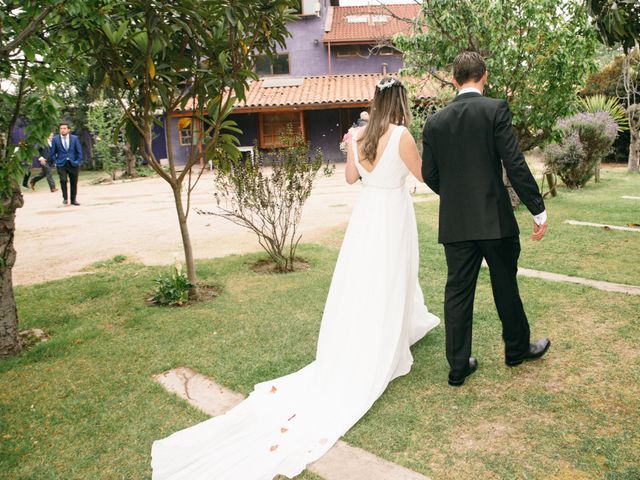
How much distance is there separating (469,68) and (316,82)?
74.1 feet

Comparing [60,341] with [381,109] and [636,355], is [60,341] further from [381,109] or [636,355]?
[636,355]

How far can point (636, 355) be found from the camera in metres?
3.76

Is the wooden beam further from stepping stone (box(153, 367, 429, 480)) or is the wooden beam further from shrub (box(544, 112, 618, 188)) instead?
stepping stone (box(153, 367, 429, 480))

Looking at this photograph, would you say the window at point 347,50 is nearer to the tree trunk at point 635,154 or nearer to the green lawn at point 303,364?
the tree trunk at point 635,154

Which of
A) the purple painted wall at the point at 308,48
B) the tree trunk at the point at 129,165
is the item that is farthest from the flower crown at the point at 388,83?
the purple painted wall at the point at 308,48

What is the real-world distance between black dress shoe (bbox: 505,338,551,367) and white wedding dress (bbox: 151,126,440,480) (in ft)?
2.33

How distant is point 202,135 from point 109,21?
5.04 ft

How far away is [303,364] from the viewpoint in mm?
4023

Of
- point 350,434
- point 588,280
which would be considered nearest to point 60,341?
point 350,434

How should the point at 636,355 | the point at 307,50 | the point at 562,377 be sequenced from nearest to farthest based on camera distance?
the point at 562,377, the point at 636,355, the point at 307,50

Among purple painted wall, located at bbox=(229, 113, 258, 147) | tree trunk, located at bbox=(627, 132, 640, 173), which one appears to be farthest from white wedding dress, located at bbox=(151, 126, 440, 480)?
purple painted wall, located at bbox=(229, 113, 258, 147)

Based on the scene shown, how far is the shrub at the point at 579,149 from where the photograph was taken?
1198cm

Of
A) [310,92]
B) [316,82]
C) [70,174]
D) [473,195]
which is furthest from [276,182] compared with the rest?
[316,82]

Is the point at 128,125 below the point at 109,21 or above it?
below
